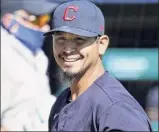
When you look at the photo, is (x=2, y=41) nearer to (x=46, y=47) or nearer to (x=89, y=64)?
(x=46, y=47)

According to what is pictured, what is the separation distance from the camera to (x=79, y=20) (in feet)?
7.56

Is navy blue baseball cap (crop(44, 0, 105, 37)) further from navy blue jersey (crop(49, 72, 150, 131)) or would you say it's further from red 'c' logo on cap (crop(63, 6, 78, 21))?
navy blue jersey (crop(49, 72, 150, 131))

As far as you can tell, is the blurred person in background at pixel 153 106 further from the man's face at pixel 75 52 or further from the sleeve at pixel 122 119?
the sleeve at pixel 122 119

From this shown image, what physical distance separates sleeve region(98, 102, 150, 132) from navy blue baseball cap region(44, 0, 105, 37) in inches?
13.8

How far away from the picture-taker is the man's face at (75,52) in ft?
7.66

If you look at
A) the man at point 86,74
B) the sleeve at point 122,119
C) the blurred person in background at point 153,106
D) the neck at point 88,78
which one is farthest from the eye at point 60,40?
the blurred person in background at point 153,106

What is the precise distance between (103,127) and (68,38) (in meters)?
0.44

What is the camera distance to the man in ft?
7.23

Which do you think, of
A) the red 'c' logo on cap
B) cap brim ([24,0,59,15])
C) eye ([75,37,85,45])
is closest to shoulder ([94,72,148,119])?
eye ([75,37,85,45])

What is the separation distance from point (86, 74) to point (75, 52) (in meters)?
0.13

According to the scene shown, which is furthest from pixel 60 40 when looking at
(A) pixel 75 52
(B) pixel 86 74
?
(B) pixel 86 74

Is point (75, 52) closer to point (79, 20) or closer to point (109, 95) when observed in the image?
point (79, 20)

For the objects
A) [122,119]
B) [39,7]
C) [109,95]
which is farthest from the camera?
[39,7]

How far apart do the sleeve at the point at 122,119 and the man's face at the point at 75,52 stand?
280 mm
